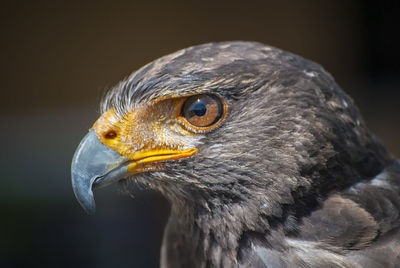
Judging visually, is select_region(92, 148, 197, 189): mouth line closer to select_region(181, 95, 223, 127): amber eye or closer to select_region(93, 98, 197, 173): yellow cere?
select_region(93, 98, 197, 173): yellow cere

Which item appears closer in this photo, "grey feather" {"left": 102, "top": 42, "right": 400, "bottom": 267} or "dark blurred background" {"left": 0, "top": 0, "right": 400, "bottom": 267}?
"grey feather" {"left": 102, "top": 42, "right": 400, "bottom": 267}

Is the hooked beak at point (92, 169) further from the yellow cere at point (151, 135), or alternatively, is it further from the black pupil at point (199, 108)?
the black pupil at point (199, 108)

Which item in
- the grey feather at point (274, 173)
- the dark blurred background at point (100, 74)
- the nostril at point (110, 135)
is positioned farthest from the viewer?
the dark blurred background at point (100, 74)

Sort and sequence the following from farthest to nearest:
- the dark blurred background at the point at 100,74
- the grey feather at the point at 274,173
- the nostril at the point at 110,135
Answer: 1. the dark blurred background at the point at 100,74
2. the nostril at the point at 110,135
3. the grey feather at the point at 274,173

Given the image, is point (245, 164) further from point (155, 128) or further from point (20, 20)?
point (20, 20)

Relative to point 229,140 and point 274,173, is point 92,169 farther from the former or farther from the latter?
point 274,173

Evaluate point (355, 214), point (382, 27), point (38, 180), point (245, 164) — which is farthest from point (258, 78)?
point (382, 27)

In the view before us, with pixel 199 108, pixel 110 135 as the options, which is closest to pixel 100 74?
pixel 110 135

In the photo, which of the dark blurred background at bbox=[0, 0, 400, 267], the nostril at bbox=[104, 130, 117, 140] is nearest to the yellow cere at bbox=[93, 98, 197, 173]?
the nostril at bbox=[104, 130, 117, 140]

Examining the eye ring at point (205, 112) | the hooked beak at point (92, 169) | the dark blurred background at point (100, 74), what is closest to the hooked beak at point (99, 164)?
the hooked beak at point (92, 169)
